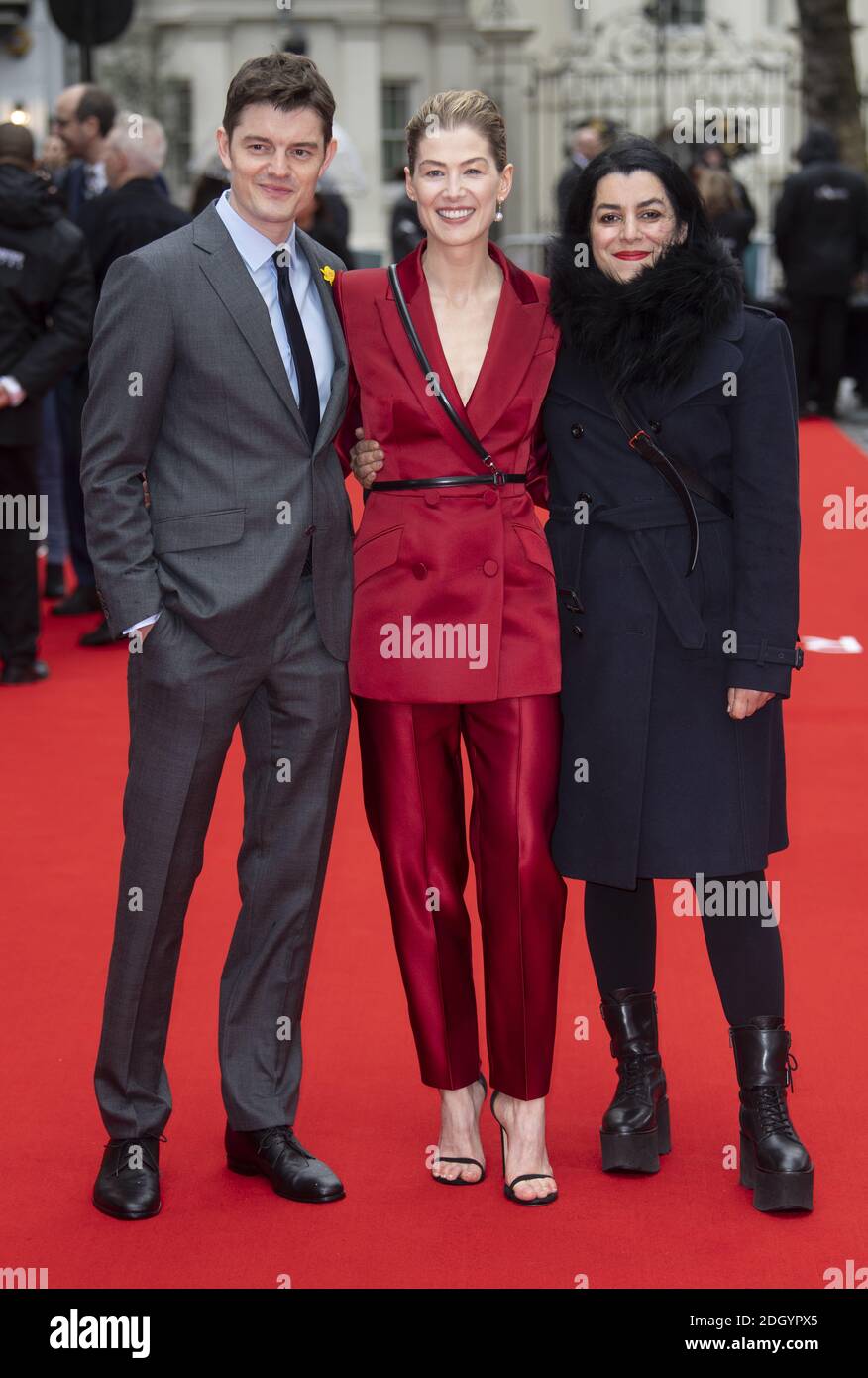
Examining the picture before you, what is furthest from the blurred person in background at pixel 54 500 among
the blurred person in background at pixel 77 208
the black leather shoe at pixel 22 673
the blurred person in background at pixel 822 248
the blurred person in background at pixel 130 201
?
the blurred person in background at pixel 822 248

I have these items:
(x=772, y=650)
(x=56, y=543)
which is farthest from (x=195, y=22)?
(x=772, y=650)

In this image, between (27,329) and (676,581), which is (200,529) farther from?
(27,329)

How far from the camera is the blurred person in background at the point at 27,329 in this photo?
291 inches

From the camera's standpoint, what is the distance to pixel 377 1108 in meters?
3.91

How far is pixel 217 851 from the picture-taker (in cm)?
→ 563

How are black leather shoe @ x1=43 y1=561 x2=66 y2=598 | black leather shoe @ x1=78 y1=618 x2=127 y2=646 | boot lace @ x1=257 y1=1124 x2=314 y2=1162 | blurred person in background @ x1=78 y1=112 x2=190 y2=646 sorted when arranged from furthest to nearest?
black leather shoe @ x1=43 y1=561 x2=66 y2=598 < black leather shoe @ x1=78 y1=618 x2=127 y2=646 < blurred person in background @ x1=78 y1=112 x2=190 y2=646 < boot lace @ x1=257 y1=1124 x2=314 y2=1162

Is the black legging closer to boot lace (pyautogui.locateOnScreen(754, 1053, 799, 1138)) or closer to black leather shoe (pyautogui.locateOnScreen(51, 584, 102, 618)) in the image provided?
boot lace (pyautogui.locateOnScreen(754, 1053, 799, 1138))

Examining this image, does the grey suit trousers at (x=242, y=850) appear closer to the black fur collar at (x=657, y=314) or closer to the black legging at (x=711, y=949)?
the black legging at (x=711, y=949)

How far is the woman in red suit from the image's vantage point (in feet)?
11.2

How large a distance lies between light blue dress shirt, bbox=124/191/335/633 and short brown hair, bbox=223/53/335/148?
0.16 metres

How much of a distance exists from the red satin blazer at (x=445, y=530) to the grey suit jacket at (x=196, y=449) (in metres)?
0.15

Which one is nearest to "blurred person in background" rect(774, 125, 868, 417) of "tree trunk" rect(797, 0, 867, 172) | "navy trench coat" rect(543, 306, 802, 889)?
"tree trunk" rect(797, 0, 867, 172)

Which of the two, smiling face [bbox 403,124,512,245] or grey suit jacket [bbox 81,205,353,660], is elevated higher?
smiling face [bbox 403,124,512,245]

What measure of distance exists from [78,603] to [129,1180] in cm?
563
